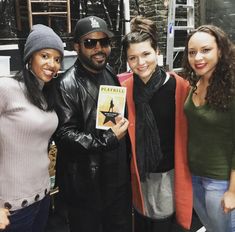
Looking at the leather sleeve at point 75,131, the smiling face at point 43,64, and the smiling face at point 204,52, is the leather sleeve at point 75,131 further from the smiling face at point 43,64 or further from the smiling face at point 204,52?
the smiling face at point 204,52

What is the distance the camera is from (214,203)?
148cm

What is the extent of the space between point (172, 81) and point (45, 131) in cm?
71

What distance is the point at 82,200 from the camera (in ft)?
5.16

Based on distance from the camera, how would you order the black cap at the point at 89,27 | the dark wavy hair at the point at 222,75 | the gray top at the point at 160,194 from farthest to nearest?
the gray top at the point at 160,194, the black cap at the point at 89,27, the dark wavy hair at the point at 222,75

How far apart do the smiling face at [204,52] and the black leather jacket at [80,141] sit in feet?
1.64

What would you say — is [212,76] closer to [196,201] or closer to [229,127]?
[229,127]

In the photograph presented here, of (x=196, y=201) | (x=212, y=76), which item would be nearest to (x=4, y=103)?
(x=212, y=76)

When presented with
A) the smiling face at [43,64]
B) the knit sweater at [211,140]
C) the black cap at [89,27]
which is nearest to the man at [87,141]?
the black cap at [89,27]

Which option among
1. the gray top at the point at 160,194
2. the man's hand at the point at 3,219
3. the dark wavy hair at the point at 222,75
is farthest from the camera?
the gray top at the point at 160,194

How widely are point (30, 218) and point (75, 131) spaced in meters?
0.44

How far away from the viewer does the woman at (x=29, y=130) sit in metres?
1.30

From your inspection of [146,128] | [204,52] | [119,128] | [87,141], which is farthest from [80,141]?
[204,52]

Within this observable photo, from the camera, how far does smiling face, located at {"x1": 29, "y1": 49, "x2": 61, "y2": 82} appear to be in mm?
1411

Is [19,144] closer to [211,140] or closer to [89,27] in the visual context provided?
[89,27]
